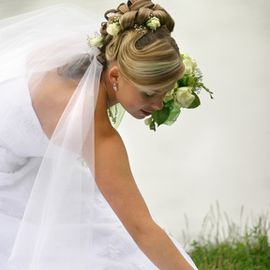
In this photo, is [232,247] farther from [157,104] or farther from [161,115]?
[157,104]

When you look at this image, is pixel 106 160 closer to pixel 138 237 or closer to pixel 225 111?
pixel 138 237

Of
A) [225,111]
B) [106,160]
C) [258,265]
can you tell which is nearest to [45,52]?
[106,160]

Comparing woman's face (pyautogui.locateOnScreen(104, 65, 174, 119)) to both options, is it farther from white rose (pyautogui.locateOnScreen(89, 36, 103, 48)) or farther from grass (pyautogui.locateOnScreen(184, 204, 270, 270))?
grass (pyautogui.locateOnScreen(184, 204, 270, 270))

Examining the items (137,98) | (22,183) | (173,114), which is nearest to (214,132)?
(173,114)

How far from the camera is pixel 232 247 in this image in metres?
3.13

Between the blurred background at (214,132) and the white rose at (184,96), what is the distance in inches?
51.8

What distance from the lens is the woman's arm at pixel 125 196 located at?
188 centimetres

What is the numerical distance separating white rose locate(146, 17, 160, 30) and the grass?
1.18 metres

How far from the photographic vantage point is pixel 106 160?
1.88 meters

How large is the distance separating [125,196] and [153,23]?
38 cm

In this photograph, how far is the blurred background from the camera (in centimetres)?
372

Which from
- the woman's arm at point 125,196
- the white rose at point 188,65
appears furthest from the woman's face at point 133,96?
the white rose at point 188,65

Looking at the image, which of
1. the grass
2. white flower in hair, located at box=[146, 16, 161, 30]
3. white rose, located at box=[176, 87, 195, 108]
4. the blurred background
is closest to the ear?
white flower in hair, located at box=[146, 16, 161, 30]

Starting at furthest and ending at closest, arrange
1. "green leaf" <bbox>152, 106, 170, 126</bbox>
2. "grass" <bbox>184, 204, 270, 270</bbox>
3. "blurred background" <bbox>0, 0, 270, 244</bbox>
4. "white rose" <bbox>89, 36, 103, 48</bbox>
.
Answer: "blurred background" <bbox>0, 0, 270, 244</bbox>
"grass" <bbox>184, 204, 270, 270</bbox>
"green leaf" <bbox>152, 106, 170, 126</bbox>
"white rose" <bbox>89, 36, 103, 48</bbox>
